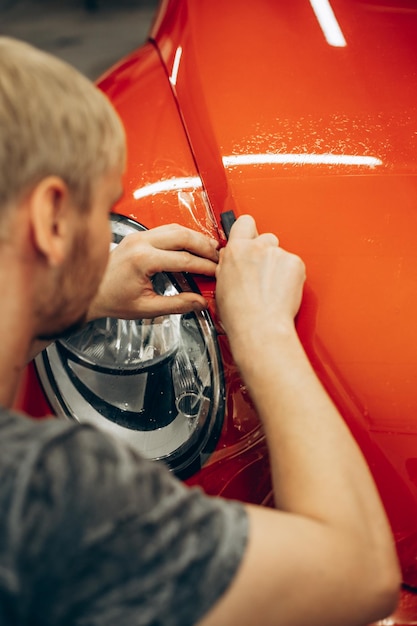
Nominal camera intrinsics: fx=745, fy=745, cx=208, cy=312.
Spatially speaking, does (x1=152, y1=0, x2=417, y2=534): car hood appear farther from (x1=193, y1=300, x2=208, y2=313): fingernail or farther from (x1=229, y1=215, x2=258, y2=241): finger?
(x1=193, y1=300, x2=208, y2=313): fingernail

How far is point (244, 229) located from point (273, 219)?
0.20 feet

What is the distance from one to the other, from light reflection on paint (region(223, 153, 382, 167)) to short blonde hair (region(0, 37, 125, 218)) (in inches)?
14.4

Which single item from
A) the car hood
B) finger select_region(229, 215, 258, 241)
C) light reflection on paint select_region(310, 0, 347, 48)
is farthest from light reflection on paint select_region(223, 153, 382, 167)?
light reflection on paint select_region(310, 0, 347, 48)

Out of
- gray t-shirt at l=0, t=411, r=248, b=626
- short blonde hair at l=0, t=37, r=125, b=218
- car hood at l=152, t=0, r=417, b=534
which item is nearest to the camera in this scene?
gray t-shirt at l=0, t=411, r=248, b=626

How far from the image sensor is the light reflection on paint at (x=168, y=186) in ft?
4.40

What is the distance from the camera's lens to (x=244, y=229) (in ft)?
4.04

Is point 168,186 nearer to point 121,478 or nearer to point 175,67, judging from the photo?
point 175,67

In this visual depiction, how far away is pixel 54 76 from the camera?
93 cm

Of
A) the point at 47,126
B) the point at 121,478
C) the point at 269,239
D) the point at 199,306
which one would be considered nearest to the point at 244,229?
the point at 269,239

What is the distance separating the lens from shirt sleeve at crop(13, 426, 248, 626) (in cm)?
74

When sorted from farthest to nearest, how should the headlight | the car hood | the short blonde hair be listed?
the headlight < the car hood < the short blonde hair

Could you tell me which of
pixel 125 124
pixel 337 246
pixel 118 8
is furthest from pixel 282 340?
pixel 118 8

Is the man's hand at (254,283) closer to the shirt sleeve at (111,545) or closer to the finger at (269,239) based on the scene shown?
the finger at (269,239)

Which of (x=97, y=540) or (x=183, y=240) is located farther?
(x=183, y=240)
